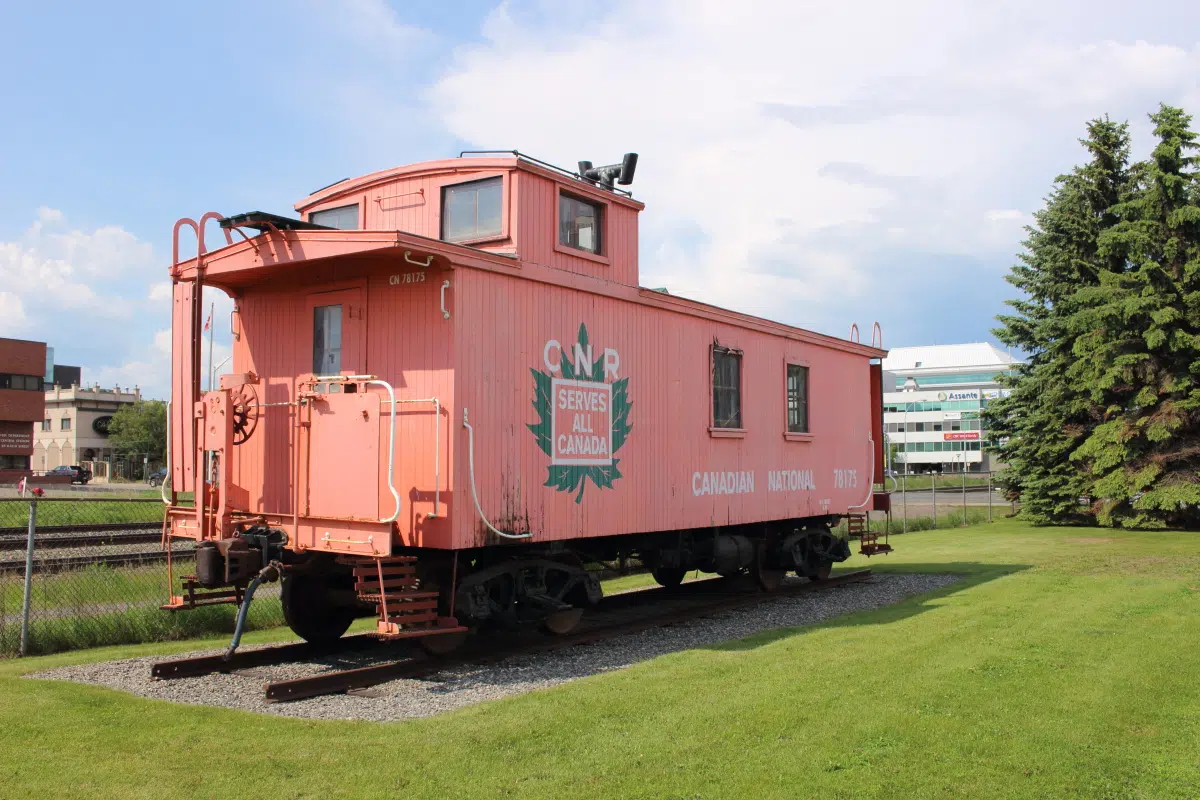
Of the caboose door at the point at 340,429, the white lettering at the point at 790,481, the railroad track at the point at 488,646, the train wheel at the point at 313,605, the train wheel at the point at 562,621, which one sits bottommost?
the railroad track at the point at 488,646

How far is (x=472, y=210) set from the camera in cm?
944

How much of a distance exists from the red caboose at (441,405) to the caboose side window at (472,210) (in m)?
0.02

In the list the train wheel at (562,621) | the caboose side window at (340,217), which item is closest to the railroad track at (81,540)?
the caboose side window at (340,217)

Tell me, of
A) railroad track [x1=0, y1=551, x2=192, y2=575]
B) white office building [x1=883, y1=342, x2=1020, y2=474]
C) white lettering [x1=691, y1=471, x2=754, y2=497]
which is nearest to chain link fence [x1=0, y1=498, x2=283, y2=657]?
railroad track [x1=0, y1=551, x2=192, y2=575]

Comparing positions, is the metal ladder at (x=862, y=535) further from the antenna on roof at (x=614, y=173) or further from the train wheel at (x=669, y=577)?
the antenna on roof at (x=614, y=173)

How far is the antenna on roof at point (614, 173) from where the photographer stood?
10.9 metres

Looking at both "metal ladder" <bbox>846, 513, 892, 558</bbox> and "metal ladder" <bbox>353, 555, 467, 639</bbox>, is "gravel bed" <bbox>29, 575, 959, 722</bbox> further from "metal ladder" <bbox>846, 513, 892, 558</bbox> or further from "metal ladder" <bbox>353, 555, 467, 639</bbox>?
"metal ladder" <bbox>846, 513, 892, 558</bbox>

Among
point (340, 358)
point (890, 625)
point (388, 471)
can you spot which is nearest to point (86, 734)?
point (388, 471)

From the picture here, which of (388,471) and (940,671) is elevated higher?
(388,471)

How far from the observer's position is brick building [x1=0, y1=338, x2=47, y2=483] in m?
50.3

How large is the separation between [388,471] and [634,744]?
3.29m

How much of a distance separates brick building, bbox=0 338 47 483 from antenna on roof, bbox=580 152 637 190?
48572 mm

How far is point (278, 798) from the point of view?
4.89 m

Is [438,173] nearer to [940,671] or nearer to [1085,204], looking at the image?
[940,671]
